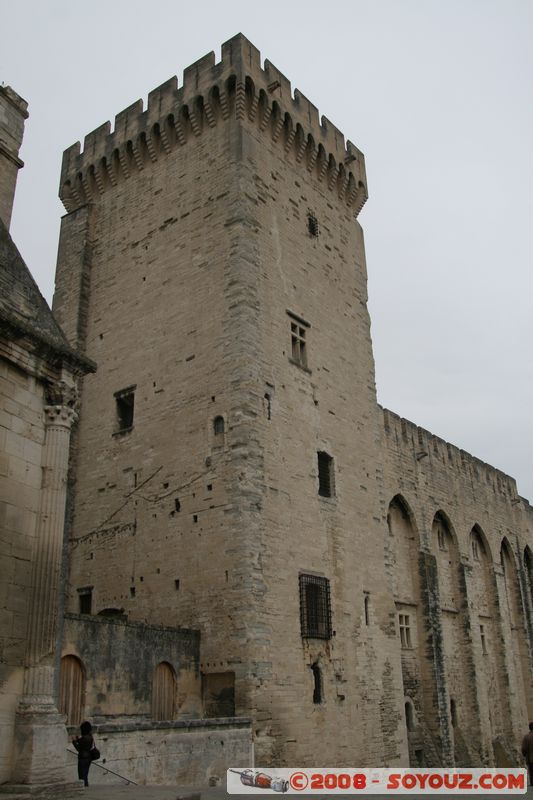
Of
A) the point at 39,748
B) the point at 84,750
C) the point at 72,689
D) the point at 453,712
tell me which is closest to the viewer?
the point at 39,748

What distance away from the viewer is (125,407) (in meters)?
17.6

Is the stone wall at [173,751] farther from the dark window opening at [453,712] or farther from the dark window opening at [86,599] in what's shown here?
the dark window opening at [453,712]

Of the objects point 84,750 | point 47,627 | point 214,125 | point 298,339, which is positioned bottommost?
point 84,750

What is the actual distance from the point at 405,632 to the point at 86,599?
353 inches

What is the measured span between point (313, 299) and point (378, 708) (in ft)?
30.5

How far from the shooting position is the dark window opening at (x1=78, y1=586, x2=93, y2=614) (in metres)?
16.1

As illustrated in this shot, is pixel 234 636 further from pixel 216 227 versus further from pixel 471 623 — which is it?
pixel 471 623

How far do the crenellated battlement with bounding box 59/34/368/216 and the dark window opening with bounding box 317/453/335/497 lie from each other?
773 cm

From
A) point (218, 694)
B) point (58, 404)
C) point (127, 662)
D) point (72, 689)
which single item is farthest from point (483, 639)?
point (58, 404)

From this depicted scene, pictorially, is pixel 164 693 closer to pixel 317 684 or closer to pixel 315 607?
pixel 317 684

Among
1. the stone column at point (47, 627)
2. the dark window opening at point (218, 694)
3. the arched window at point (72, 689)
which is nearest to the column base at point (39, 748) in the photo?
the stone column at point (47, 627)

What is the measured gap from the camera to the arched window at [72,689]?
11617 mm

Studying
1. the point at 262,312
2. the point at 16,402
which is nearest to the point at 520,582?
the point at 262,312

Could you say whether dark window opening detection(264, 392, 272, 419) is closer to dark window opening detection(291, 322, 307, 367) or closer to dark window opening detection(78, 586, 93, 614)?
dark window opening detection(291, 322, 307, 367)
